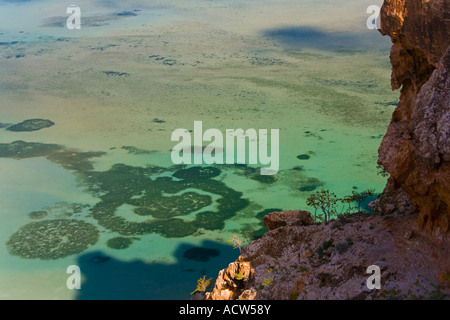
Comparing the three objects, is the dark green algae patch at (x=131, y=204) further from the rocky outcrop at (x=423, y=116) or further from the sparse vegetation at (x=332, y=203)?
the rocky outcrop at (x=423, y=116)

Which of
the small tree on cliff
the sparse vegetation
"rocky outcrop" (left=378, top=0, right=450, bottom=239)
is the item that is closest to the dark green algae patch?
the sparse vegetation

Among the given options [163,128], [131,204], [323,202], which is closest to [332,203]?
[323,202]

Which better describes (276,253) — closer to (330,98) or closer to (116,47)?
(330,98)

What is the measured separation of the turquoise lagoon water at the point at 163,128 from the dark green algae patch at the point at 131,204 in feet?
0.40

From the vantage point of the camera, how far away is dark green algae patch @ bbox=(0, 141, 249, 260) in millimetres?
32156

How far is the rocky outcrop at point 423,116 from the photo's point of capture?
15844 mm

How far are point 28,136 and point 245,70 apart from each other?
26.0 metres

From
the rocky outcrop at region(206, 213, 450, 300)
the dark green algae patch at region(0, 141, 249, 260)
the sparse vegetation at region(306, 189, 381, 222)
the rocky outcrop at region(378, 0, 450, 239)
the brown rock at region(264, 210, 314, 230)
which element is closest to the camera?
the rocky outcrop at region(378, 0, 450, 239)

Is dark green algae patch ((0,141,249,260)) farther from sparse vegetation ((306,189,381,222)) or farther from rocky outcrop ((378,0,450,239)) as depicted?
rocky outcrop ((378,0,450,239))

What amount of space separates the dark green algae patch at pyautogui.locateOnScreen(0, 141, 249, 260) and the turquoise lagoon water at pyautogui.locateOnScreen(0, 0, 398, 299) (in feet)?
0.40

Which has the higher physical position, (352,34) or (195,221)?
(352,34)

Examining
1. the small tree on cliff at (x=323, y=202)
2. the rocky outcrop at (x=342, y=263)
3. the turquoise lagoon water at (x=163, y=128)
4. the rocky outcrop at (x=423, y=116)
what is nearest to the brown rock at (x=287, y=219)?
the small tree on cliff at (x=323, y=202)

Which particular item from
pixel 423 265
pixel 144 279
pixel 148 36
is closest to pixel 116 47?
pixel 148 36

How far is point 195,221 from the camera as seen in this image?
33844mm
